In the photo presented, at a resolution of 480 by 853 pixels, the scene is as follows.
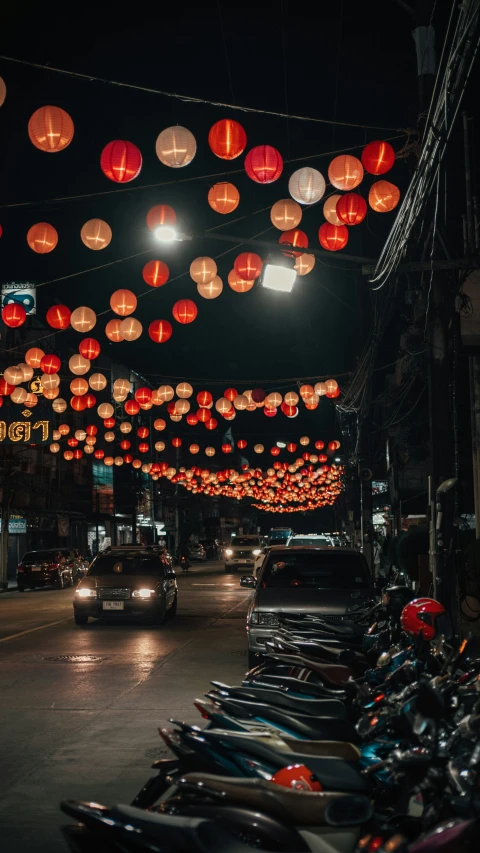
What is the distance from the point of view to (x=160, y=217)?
51.4ft

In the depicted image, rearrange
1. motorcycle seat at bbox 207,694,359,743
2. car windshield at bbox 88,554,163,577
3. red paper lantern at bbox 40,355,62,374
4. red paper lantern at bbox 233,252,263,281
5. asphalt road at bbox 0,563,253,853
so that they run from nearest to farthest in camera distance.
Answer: motorcycle seat at bbox 207,694,359,743 → asphalt road at bbox 0,563,253,853 → red paper lantern at bbox 233,252,263,281 → car windshield at bbox 88,554,163,577 → red paper lantern at bbox 40,355,62,374

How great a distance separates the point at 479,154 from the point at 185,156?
958cm

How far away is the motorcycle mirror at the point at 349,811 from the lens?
3.79m

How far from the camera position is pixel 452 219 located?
16.5m

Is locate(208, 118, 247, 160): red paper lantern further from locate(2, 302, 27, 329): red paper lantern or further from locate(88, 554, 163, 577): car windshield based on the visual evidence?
locate(88, 554, 163, 577): car windshield

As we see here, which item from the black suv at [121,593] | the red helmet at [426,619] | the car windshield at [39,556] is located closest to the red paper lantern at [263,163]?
the red helmet at [426,619]

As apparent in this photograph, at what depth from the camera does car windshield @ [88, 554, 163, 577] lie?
20.5 metres

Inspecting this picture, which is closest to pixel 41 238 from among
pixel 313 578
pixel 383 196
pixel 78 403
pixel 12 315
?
pixel 12 315

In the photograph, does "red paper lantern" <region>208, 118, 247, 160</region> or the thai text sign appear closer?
"red paper lantern" <region>208, 118, 247, 160</region>

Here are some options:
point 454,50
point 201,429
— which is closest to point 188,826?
point 454,50

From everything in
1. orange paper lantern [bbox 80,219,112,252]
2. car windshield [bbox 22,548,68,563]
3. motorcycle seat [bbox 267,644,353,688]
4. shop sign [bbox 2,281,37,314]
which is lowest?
car windshield [bbox 22,548,68,563]

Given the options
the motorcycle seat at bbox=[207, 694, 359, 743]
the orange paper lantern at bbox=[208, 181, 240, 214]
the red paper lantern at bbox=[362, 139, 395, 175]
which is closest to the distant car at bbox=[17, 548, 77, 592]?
the orange paper lantern at bbox=[208, 181, 240, 214]

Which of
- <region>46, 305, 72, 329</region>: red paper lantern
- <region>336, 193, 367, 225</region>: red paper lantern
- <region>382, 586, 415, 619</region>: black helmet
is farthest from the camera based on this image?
<region>46, 305, 72, 329</region>: red paper lantern

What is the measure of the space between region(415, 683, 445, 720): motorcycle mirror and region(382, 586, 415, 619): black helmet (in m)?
4.66
